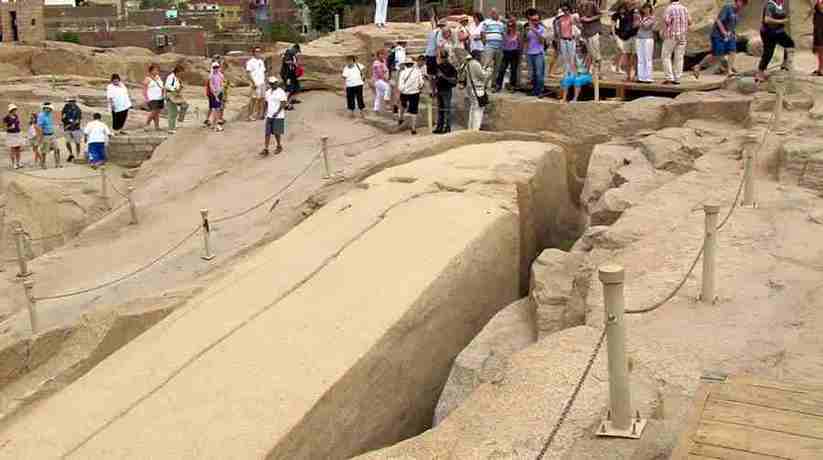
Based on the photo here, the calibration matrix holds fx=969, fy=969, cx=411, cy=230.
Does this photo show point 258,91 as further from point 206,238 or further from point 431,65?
point 206,238

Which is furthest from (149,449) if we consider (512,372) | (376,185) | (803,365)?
(376,185)

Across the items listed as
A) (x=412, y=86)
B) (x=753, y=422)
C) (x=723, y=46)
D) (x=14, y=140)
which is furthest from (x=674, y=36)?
(x=14, y=140)

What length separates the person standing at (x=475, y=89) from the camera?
11789 mm

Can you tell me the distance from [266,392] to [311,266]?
1.79 m

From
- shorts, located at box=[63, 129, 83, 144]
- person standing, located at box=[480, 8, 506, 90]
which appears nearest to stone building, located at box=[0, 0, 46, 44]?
shorts, located at box=[63, 129, 83, 144]

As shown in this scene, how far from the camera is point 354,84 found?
47.6 ft

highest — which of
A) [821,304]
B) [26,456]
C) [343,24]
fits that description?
[343,24]

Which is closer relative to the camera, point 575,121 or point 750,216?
point 750,216

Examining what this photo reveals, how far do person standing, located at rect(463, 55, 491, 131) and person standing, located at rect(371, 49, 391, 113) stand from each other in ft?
7.84

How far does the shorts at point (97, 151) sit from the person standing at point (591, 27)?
6.95m

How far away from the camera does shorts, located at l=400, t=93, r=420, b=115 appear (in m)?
13.0

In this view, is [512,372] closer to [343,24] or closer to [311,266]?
[311,266]

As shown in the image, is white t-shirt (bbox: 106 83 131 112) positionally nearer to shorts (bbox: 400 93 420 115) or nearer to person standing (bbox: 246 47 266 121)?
person standing (bbox: 246 47 266 121)

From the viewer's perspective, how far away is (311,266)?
21.5 feet
